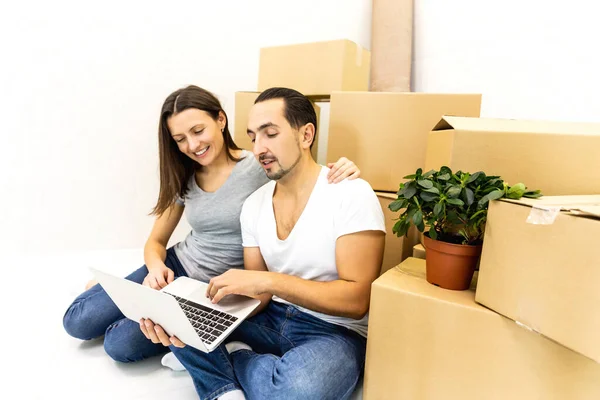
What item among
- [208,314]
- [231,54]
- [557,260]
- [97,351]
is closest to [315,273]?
[208,314]

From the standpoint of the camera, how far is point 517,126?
38.3 inches

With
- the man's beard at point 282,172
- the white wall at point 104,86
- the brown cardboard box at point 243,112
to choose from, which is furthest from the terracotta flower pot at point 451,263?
the white wall at point 104,86

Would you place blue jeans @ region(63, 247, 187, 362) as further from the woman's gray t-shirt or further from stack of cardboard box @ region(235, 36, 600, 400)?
stack of cardboard box @ region(235, 36, 600, 400)

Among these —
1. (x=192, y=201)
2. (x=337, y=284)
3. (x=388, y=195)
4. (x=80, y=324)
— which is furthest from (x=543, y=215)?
(x=80, y=324)

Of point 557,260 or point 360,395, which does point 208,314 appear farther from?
point 557,260

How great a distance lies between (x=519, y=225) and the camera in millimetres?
725

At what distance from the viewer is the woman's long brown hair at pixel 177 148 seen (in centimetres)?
117

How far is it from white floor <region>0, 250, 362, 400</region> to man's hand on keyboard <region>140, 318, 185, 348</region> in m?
0.23

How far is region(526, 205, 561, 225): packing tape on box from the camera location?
26.1 inches

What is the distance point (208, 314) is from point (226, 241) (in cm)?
34

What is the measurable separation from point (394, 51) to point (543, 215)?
144cm

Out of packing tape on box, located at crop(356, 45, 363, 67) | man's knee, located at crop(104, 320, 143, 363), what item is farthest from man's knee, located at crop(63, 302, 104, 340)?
packing tape on box, located at crop(356, 45, 363, 67)

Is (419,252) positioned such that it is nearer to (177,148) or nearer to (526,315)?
(526,315)

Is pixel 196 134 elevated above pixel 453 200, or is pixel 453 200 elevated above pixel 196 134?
pixel 196 134
